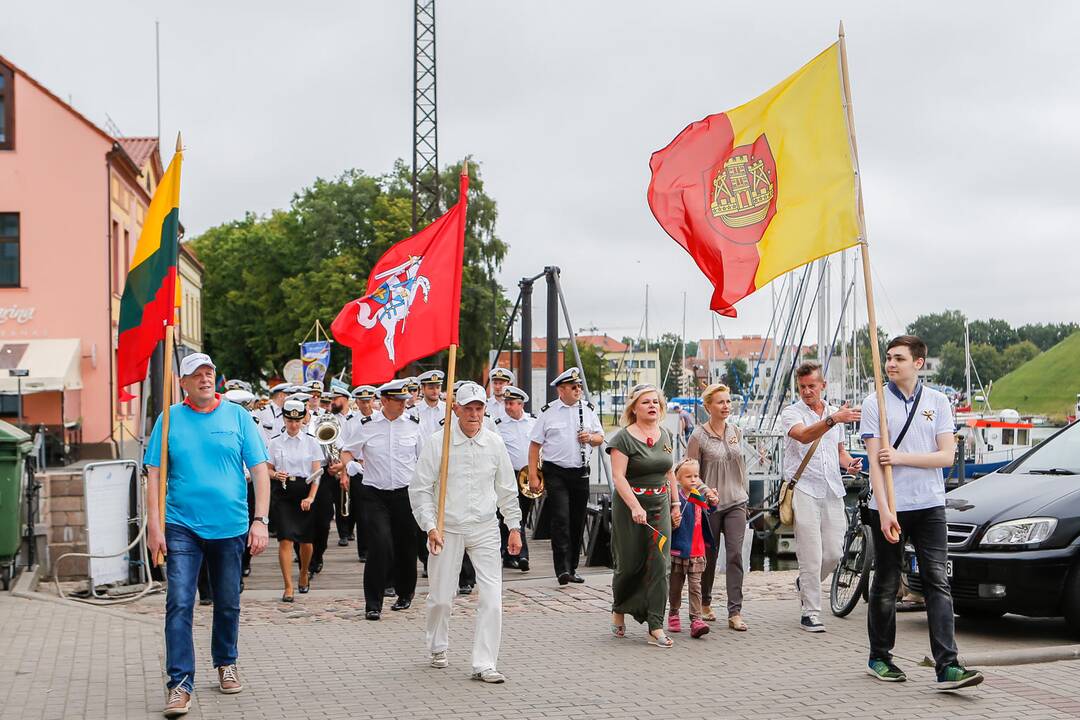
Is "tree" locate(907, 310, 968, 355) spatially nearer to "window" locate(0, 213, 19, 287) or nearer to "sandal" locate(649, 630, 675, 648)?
"window" locate(0, 213, 19, 287)

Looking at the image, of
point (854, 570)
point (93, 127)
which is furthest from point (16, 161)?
point (854, 570)

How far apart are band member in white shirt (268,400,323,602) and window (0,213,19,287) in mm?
27097

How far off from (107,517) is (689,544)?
19.2 feet

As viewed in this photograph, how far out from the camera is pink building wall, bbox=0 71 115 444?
120 feet

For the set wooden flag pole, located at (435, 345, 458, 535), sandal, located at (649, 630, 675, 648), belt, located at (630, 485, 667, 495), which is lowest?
sandal, located at (649, 630, 675, 648)

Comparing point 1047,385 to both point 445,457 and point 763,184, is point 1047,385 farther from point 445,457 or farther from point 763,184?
point 445,457

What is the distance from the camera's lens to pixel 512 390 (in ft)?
48.6

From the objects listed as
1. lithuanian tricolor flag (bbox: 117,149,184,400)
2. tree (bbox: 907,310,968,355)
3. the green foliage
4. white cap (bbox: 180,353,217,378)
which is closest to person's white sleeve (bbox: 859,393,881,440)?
white cap (bbox: 180,353,217,378)

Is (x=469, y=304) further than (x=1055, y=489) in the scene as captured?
Yes

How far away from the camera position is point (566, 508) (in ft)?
43.4

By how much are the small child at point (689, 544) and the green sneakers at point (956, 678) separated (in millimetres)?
2538

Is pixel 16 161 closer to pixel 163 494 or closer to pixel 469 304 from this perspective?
pixel 469 304

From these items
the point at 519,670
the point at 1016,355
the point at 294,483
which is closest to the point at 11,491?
the point at 294,483

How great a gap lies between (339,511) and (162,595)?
18.7 ft
